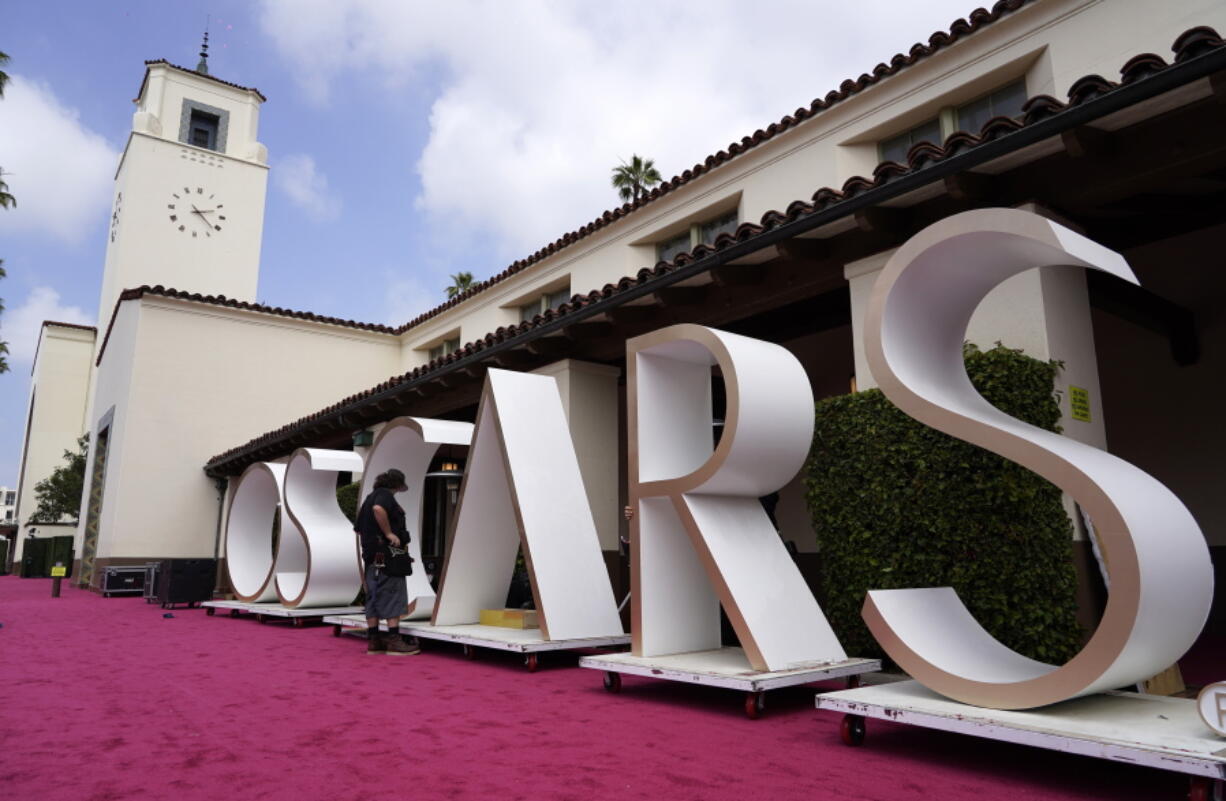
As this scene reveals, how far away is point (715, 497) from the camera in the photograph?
567cm

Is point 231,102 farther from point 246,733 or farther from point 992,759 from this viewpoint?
point 992,759

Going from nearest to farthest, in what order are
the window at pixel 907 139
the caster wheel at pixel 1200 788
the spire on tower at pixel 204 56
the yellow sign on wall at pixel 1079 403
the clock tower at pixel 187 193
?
the caster wheel at pixel 1200 788, the yellow sign on wall at pixel 1079 403, the window at pixel 907 139, the clock tower at pixel 187 193, the spire on tower at pixel 204 56

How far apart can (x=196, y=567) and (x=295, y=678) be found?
351 inches

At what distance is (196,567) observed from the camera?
546 inches

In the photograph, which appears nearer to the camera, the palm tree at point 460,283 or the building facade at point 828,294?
the building facade at point 828,294

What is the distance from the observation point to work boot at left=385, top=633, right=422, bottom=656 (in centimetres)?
774

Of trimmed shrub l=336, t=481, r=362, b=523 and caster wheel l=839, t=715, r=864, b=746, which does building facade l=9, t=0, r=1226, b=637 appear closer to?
trimmed shrub l=336, t=481, r=362, b=523

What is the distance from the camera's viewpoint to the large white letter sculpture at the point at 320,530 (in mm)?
10523

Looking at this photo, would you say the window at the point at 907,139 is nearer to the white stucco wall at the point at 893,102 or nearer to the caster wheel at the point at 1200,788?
the white stucco wall at the point at 893,102

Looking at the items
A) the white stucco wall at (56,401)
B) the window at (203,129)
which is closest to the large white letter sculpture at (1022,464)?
the window at (203,129)

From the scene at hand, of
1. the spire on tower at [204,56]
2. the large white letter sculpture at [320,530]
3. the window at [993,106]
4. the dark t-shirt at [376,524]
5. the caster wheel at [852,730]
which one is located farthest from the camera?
the spire on tower at [204,56]

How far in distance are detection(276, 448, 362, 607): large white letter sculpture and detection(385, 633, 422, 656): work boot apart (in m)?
3.04

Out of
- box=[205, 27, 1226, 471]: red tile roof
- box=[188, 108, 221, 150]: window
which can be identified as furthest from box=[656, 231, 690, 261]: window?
box=[188, 108, 221, 150]: window

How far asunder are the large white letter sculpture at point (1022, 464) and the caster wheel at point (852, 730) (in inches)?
15.2
